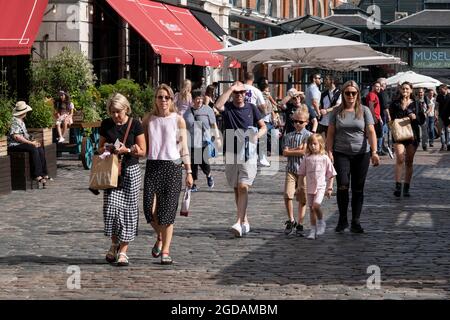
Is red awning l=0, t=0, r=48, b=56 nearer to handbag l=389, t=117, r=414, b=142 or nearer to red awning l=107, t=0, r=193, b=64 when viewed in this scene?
red awning l=107, t=0, r=193, b=64

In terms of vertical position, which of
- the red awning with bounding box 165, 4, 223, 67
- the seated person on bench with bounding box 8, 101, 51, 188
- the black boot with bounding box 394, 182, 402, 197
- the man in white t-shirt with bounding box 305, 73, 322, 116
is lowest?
the black boot with bounding box 394, 182, 402, 197

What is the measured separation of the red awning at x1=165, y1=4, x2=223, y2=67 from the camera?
Result: 106ft

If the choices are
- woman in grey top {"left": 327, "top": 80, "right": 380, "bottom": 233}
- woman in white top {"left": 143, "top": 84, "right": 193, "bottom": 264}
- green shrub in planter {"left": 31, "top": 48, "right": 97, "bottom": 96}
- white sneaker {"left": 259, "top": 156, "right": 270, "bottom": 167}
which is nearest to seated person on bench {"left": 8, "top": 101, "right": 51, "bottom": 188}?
green shrub in planter {"left": 31, "top": 48, "right": 97, "bottom": 96}

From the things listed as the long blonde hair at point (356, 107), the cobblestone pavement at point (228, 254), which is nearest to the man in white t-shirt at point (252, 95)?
the cobblestone pavement at point (228, 254)

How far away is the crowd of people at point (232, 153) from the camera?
12.3 m

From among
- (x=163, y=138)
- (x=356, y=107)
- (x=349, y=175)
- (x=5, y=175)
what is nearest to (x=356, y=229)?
(x=349, y=175)

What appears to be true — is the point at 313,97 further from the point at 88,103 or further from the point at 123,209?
the point at 123,209

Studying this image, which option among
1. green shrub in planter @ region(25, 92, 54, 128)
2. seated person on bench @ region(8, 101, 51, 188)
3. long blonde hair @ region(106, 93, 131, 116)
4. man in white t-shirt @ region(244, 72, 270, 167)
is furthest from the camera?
green shrub in planter @ region(25, 92, 54, 128)

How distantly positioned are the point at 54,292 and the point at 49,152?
11403 millimetres

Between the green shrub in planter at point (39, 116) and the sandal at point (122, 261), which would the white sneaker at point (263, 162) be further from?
the sandal at point (122, 261)

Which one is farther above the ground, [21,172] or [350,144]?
[350,144]

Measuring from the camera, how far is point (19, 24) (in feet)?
79.7

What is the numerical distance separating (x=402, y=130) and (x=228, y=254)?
7.08 m
